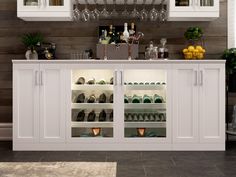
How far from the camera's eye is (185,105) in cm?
572

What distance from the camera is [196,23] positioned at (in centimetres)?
635

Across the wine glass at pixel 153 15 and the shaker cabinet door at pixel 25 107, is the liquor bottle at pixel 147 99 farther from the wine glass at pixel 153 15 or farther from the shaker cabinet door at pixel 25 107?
the shaker cabinet door at pixel 25 107

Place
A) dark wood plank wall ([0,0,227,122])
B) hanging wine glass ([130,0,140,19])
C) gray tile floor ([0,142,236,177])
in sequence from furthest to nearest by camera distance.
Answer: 1. dark wood plank wall ([0,0,227,122])
2. hanging wine glass ([130,0,140,19])
3. gray tile floor ([0,142,236,177])

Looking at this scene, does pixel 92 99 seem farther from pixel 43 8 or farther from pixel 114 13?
pixel 43 8

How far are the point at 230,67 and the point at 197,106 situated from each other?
748 mm

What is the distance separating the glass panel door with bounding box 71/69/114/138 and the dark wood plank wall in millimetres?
613

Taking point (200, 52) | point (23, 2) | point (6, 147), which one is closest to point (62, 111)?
point (6, 147)

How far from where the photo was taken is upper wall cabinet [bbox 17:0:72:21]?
582cm

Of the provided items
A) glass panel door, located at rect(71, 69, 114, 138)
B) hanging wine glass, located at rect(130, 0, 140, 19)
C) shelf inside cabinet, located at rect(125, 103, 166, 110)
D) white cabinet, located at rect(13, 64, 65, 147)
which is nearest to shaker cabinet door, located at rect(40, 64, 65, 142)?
white cabinet, located at rect(13, 64, 65, 147)

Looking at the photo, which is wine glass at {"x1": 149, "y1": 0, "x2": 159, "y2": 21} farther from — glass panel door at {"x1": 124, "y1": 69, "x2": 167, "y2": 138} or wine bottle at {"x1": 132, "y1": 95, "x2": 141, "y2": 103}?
wine bottle at {"x1": 132, "y1": 95, "x2": 141, "y2": 103}

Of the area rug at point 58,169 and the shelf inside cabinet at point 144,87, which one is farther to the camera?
the shelf inside cabinet at point 144,87

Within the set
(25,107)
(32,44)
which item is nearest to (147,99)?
(25,107)

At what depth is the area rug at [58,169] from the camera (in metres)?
4.35

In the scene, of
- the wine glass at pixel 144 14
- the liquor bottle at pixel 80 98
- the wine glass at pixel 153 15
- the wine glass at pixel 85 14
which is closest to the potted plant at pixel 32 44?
the wine glass at pixel 85 14
